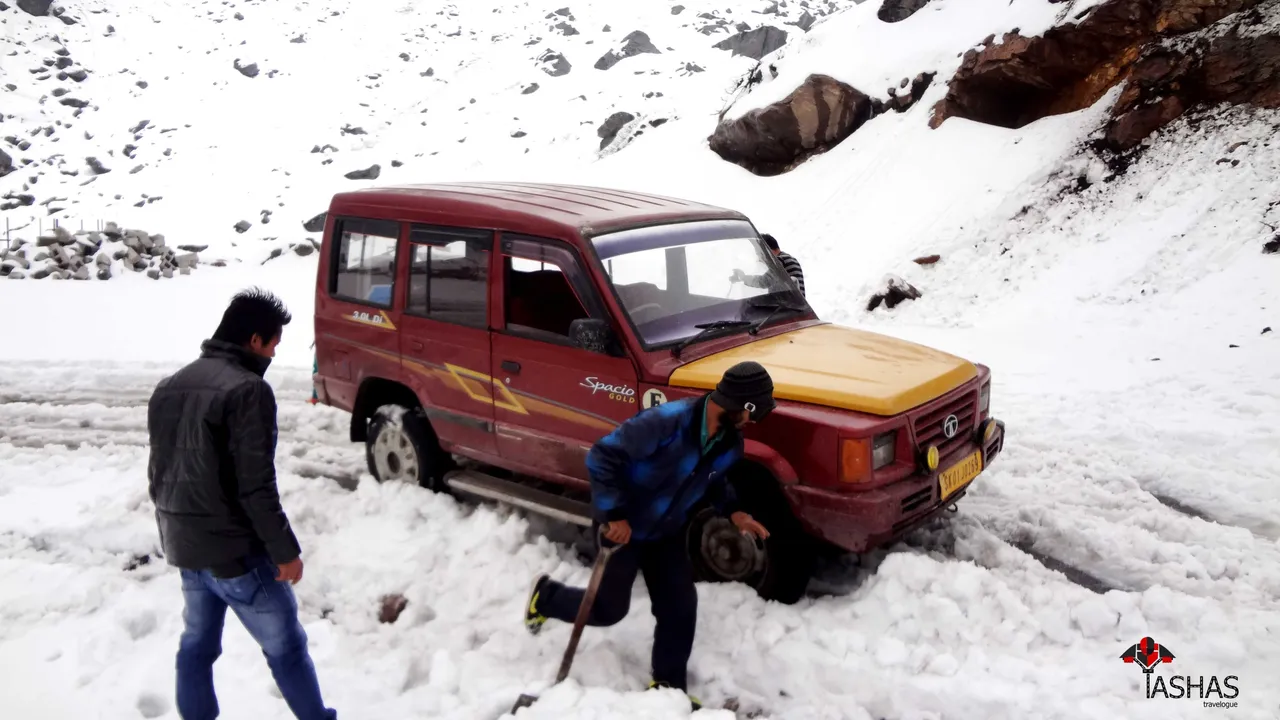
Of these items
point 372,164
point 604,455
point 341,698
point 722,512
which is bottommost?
point 341,698

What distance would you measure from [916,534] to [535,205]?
2981 millimetres

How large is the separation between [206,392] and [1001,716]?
3.29 m

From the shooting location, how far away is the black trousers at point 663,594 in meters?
3.64

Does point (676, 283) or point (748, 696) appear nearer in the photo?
point (748, 696)

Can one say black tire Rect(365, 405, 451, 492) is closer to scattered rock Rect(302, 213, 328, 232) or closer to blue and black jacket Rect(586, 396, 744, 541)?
blue and black jacket Rect(586, 396, 744, 541)

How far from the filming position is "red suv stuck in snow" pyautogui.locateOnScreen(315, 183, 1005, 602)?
13.3 ft

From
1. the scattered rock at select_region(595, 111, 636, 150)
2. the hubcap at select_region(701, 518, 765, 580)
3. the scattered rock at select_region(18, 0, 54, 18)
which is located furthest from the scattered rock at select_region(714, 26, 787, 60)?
the hubcap at select_region(701, 518, 765, 580)

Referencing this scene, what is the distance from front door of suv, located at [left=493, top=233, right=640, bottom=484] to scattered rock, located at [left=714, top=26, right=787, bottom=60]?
25921mm

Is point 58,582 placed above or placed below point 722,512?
below

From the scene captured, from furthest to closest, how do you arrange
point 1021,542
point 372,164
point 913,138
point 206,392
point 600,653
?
point 372,164, point 913,138, point 1021,542, point 600,653, point 206,392

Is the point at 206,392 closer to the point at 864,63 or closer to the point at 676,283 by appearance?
the point at 676,283

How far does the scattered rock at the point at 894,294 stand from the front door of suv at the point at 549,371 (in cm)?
705

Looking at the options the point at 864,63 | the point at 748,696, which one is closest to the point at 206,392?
the point at 748,696

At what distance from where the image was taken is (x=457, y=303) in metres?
5.29
